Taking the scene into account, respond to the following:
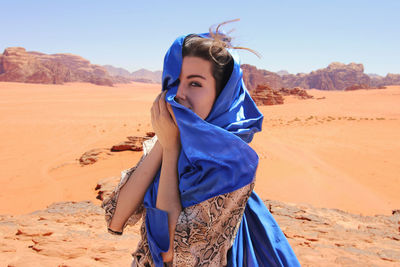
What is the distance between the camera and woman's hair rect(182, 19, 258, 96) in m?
1.14

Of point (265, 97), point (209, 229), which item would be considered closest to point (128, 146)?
point (209, 229)

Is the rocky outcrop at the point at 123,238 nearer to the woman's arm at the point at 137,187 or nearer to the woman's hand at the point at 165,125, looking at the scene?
the woman's arm at the point at 137,187

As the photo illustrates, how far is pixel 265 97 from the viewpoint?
30.4 metres

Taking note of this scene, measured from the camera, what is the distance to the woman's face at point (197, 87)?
3.72ft

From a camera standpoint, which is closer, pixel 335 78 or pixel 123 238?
pixel 123 238

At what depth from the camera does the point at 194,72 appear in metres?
1.14

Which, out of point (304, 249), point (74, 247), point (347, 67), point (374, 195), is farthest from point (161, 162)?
point (347, 67)

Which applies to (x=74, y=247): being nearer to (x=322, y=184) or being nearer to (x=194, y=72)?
(x=194, y=72)

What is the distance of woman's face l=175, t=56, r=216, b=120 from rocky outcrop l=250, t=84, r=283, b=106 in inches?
1145

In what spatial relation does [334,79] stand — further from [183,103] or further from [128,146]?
[183,103]

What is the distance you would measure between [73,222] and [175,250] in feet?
10.8

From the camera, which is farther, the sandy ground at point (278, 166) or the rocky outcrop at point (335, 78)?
the rocky outcrop at point (335, 78)

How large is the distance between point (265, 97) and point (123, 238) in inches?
1133

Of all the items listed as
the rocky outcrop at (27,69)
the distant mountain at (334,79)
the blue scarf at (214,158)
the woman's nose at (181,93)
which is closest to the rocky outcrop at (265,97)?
the blue scarf at (214,158)
